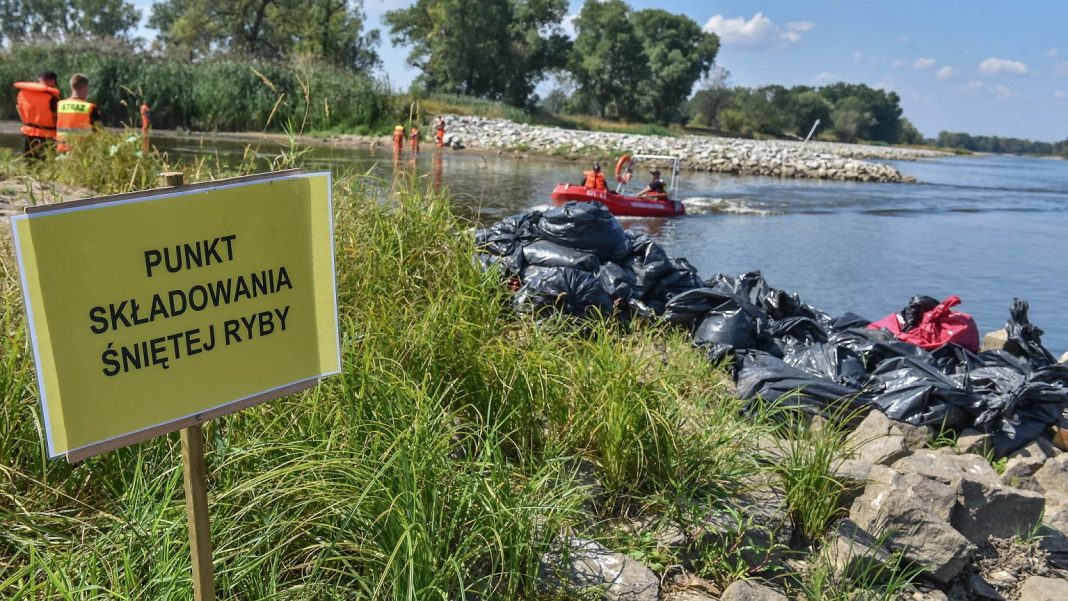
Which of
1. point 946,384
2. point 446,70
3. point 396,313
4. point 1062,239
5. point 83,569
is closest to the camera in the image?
point 83,569

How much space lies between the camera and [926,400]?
16.3 feet

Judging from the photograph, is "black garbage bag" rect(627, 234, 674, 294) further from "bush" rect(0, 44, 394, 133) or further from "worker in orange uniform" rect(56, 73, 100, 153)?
"bush" rect(0, 44, 394, 133)

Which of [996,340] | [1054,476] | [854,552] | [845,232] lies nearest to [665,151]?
[845,232]

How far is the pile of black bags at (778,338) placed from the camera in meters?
5.01

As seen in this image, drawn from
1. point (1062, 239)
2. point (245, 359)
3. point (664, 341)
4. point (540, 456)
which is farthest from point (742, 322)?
point (1062, 239)

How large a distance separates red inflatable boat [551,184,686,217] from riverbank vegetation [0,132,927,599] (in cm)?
1194

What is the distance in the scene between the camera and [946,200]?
1117 inches

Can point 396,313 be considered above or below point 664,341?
above

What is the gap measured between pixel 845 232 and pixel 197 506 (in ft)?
60.3

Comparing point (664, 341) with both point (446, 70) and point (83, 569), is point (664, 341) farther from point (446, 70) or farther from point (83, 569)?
point (446, 70)

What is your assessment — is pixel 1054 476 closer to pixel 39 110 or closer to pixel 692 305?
pixel 692 305

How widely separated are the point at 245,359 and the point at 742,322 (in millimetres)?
4317

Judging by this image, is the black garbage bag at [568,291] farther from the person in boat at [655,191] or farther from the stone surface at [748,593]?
the person in boat at [655,191]

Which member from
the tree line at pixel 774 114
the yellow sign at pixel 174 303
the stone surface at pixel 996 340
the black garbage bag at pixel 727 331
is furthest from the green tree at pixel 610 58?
the yellow sign at pixel 174 303
